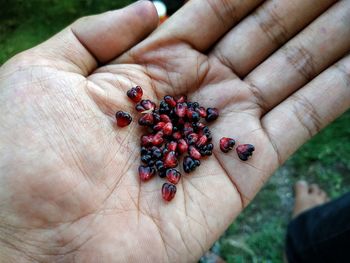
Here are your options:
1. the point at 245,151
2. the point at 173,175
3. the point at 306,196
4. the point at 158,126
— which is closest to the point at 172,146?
the point at 158,126

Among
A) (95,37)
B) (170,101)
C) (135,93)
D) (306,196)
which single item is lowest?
(306,196)

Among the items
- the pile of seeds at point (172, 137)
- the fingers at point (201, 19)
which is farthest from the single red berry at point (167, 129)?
the fingers at point (201, 19)

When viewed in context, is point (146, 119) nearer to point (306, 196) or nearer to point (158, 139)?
point (158, 139)

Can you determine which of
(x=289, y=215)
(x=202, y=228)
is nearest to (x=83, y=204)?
(x=202, y=228)

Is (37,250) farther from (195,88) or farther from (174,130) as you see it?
(195,88)

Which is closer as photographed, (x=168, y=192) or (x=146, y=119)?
(x=168, y=192)

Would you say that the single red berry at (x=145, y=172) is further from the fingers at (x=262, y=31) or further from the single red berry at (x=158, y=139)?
the fingers at (x=262, y=31)
